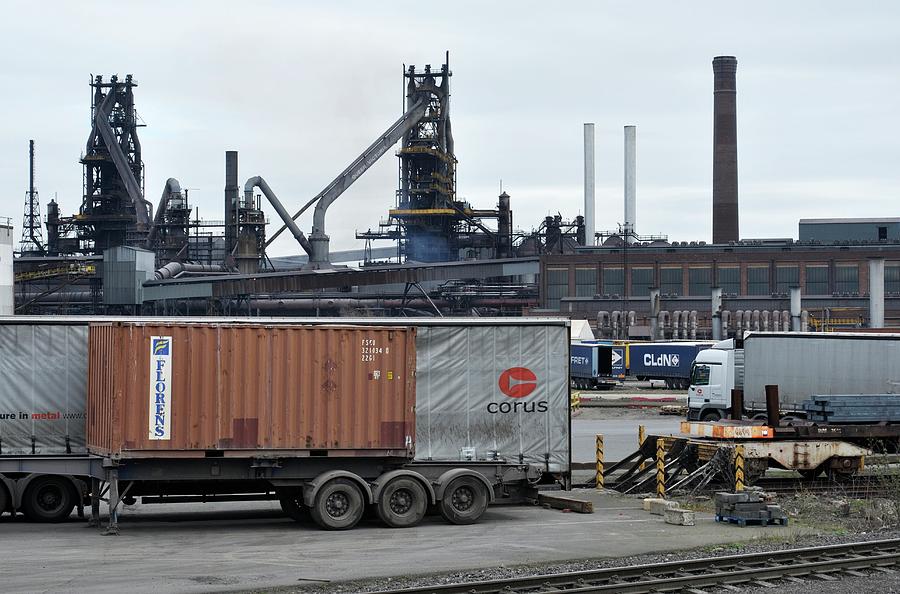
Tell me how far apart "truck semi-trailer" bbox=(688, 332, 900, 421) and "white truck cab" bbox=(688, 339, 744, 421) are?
1731mm

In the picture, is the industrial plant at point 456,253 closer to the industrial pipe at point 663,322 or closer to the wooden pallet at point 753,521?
the industrial pipe at point 663,322

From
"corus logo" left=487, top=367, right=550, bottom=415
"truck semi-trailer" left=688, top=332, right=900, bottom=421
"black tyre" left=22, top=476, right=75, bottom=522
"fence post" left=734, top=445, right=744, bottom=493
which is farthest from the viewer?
"truck semi-trailer" left=688, top=332, right=900, bottom=421

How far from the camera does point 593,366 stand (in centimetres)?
6638

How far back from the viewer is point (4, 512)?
853 inches

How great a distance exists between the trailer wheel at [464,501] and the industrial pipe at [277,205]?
75.0 m

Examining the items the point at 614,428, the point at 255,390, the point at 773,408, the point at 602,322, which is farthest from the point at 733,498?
the point at 602,322

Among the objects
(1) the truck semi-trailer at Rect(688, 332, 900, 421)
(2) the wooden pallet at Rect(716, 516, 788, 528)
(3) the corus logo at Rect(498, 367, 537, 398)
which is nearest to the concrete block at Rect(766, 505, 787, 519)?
(2) the wooden pallet at Rect(716, 516, 788, 528)

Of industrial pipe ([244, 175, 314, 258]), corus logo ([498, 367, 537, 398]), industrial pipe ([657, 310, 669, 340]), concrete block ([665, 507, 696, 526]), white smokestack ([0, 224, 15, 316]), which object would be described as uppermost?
industrial pipe ([244, 175, 314, 258])

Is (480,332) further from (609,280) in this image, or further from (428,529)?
(609,280)

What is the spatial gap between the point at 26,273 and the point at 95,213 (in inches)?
722

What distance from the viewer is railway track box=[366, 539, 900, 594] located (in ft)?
47.9

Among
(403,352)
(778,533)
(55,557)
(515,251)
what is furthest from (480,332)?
(515,251)

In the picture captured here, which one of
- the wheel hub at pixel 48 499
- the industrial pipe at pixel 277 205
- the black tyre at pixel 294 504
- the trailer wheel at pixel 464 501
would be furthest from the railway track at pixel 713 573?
the industrial pipe at pixel 277 205

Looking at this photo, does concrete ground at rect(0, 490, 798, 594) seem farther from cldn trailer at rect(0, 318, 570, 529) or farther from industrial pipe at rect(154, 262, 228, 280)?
industrial pipe at rect(154, 262, 228, 280)
